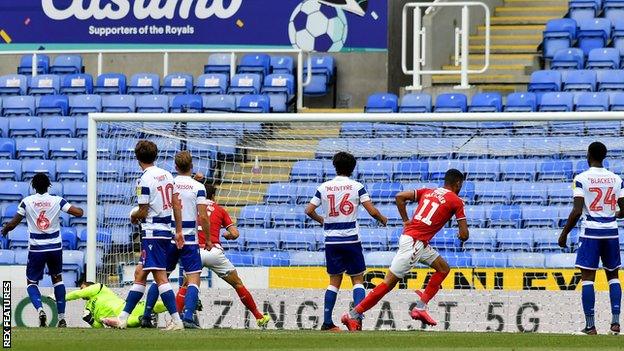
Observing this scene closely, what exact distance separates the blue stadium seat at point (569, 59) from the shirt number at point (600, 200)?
7.74m

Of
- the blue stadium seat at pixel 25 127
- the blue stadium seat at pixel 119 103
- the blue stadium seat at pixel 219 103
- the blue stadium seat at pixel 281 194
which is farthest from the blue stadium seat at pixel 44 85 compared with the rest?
the blue stadium seat at pixel 281 194

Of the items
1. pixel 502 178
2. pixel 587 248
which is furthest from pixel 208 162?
pixel 587 248

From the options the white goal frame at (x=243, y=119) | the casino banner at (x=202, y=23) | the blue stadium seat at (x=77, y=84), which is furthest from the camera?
the casino banner at (x=202, y=23)

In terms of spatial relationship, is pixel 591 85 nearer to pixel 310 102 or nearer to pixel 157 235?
pixel 310 102

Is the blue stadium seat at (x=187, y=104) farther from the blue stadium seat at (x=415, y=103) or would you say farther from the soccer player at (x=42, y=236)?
the soccer player at (x=42, y=236)

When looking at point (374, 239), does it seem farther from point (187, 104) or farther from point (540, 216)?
point (187, 104)

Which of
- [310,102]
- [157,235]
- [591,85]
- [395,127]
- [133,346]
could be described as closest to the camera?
[133,346]

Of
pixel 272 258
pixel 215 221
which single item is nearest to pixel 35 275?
pixel 215 221

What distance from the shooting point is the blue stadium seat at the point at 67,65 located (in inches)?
993

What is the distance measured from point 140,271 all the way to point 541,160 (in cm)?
604

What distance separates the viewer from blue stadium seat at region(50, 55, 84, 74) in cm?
2523

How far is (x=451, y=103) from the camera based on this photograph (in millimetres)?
21453

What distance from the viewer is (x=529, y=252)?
726 inches

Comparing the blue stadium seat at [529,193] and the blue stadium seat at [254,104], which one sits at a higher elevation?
the blue stadium seat at [254,104]
